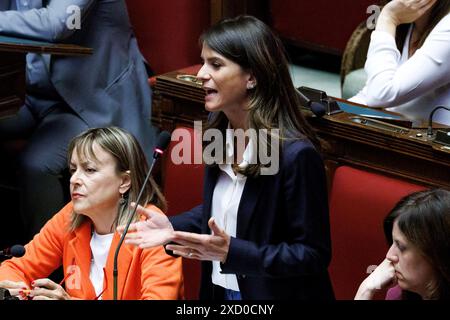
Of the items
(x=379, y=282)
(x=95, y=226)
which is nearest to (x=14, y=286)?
(x=95, y=226)

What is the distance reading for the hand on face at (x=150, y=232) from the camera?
1.45 m

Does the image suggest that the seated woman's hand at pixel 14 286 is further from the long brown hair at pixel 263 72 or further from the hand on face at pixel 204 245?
the long brown hair at pixel 263 72

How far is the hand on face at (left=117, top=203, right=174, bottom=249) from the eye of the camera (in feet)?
4.74

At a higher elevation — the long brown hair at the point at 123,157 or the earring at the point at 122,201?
the long brown hair at the point at 123,157

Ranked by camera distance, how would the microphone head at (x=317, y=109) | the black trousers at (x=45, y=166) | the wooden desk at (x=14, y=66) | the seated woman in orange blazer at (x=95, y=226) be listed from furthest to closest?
the black trousers at (x=45, y=166) → the wooden desk at (x=14, y=66) → the microphone head at (x=317, y=109) → the seated woman in orange blazer at (x=95, y=226)

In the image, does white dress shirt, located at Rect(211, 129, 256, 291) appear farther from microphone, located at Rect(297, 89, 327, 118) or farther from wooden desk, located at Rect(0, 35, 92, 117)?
wooden desk, located at Rect(0, 35, 92, 117)

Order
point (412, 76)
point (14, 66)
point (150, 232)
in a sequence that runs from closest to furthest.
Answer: point (150, 232) < point (412, 76) < point (14, 66)

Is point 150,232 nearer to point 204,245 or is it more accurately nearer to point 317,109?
point 204,245

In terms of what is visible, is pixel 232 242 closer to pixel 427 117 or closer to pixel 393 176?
pixel 393 176

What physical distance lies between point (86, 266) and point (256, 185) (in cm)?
36

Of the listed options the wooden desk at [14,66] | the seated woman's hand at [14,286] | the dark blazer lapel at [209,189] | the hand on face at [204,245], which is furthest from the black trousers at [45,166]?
Result: the hand on face at [204,245]

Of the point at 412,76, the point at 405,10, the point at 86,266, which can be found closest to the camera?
the point at 86,266

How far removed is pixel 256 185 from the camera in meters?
1.54

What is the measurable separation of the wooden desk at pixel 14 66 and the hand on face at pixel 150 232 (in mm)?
696
